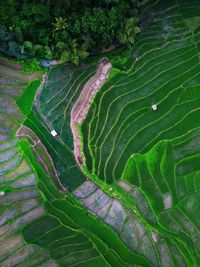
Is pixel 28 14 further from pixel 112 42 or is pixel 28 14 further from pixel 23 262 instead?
pixel 23 262

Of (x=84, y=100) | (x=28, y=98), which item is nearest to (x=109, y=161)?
(x=84, y=100)

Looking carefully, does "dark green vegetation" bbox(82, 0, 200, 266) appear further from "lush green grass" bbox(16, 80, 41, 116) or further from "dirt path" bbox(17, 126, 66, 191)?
"lush green grass" bbox(16, 80, 41, 116)

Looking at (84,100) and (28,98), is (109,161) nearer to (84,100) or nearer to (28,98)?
(84,100)

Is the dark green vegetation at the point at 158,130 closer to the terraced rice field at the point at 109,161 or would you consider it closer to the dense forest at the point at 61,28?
the terraced rice field at the point at 109,161

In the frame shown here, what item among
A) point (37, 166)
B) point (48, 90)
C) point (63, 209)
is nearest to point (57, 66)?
point (48, 90)

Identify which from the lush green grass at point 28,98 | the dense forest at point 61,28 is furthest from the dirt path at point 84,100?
the lush green grass at point 28,98
